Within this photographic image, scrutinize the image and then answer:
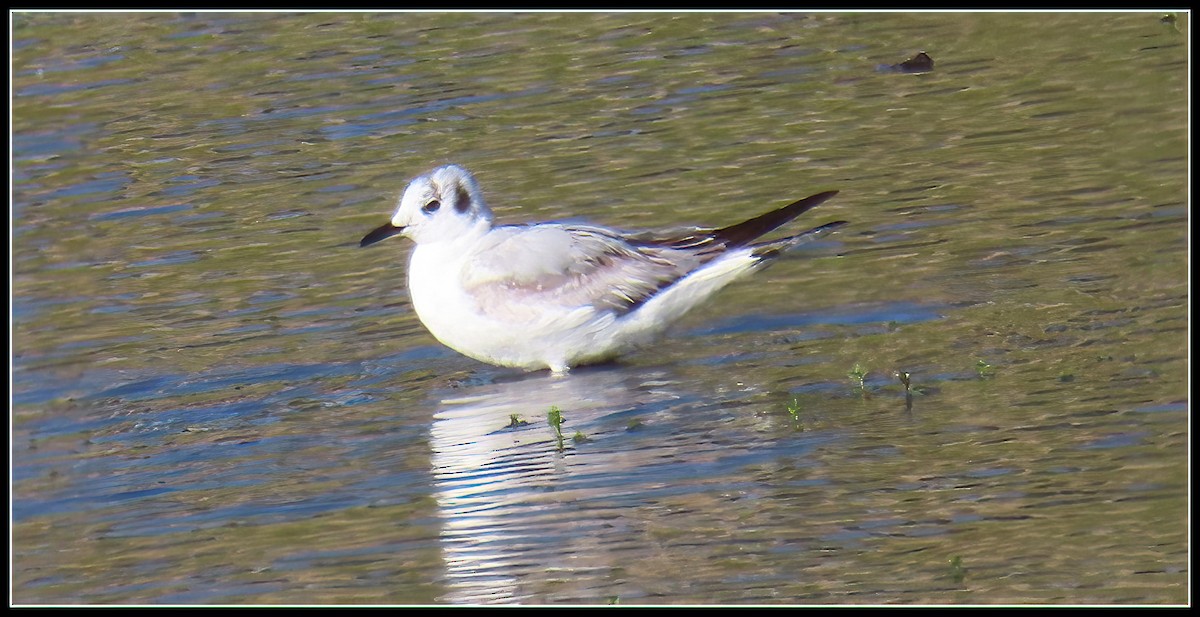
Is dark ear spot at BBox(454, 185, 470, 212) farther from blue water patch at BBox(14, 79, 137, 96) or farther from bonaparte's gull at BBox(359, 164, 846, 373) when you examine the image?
blue water patch at BBox(14, 79, 137, 96)

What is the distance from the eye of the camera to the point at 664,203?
12039 millimetres

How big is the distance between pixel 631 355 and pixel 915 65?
5.69 m

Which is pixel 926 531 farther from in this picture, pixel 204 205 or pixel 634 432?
pixel 204 205

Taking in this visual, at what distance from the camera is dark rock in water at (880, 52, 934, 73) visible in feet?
46.9

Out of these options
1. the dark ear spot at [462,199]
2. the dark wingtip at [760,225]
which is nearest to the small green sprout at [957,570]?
the dark wingtip at [760,225]

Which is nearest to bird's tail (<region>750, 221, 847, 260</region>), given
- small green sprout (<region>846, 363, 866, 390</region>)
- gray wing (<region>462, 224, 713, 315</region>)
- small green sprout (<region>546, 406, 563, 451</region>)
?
gray wing (<region>462, 224, 713, 315</region>)

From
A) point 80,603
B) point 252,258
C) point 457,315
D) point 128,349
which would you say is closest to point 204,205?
point 252,258

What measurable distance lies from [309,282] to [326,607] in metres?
4.64

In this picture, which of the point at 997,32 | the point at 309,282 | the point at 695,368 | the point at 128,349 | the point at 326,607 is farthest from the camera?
the point at 997,32

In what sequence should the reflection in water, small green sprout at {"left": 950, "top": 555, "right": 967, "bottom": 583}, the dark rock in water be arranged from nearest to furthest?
small green sprout at {"left": 950, "top": 555, "right": 967, "bottom": 583}, the reflection in water, the dark rock in water

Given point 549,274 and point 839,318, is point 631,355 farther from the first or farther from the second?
point 839,318

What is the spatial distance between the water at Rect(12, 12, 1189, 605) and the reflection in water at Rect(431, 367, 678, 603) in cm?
3

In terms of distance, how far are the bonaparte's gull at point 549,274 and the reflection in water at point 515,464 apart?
0.23 metres

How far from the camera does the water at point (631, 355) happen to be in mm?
6938
